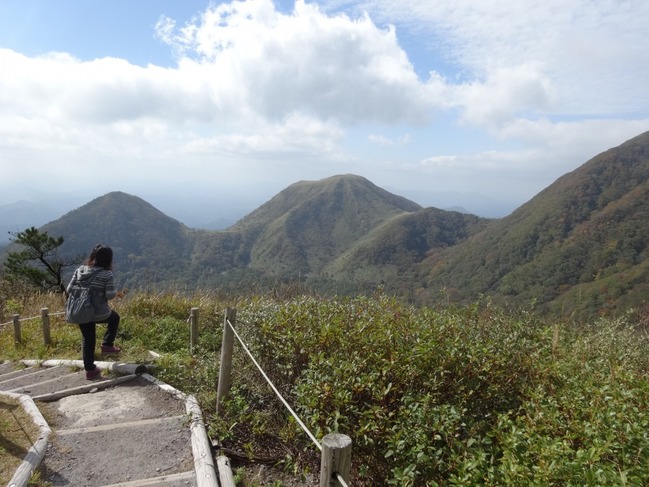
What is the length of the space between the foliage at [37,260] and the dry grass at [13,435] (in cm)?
1047

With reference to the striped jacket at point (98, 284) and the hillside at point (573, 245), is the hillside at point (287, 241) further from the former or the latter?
the striped jacket at point (98, 284)

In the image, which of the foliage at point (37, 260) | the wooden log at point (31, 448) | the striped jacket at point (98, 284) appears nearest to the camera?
the wooden log at point (31, 448)

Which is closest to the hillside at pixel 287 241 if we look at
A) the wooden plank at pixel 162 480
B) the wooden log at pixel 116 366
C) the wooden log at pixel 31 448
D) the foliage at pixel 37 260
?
the foliage at pixel 37 260

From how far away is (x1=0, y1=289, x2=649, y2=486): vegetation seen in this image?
2.73 metres

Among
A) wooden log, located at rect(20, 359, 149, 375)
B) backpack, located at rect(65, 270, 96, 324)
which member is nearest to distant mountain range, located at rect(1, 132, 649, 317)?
wooden log, located at rect(20, 359, 149, 375)

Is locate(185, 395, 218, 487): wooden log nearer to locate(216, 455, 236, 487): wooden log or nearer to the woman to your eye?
locate(216, 455, 236, 487): wooden log

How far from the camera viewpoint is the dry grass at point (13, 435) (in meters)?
3.67

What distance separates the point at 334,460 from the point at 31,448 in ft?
11.4

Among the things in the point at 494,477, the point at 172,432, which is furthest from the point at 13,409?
the point at 494,477

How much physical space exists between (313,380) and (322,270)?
470ft

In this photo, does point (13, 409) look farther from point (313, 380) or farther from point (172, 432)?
point (313, 380)

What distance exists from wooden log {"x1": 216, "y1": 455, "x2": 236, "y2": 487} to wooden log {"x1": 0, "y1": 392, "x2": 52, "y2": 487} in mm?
1550

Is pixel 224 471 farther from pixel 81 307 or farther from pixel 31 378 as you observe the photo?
pixel 31 378

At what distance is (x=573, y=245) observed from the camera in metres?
78.7
